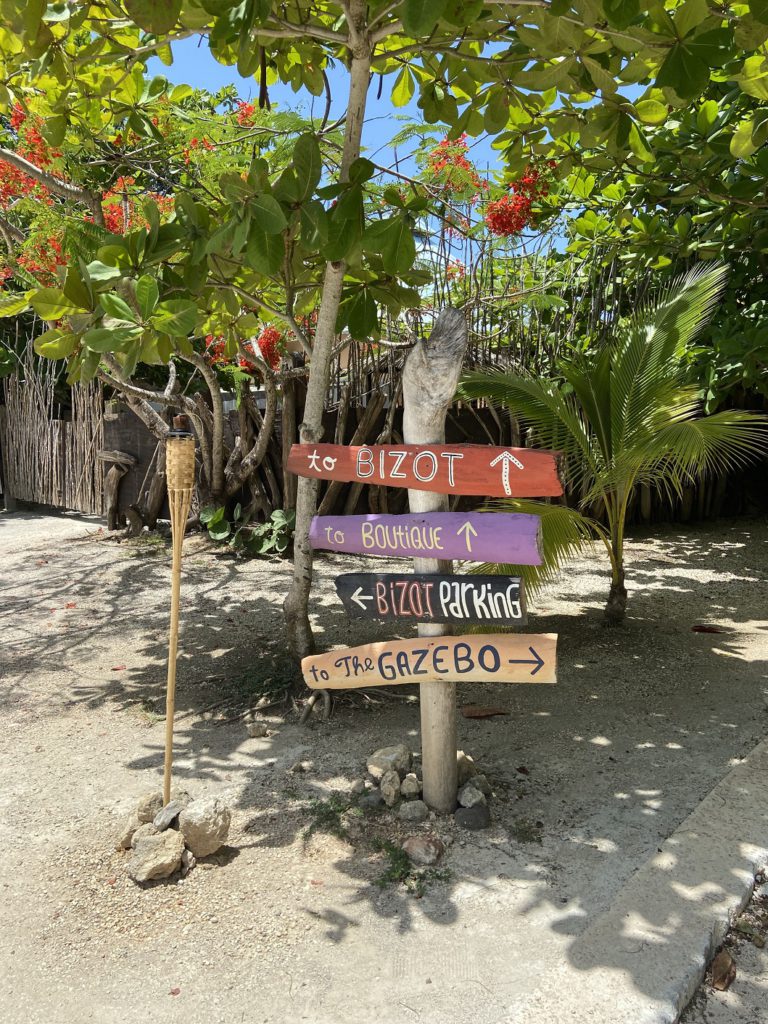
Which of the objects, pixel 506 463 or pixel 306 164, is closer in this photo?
pixel 506 463


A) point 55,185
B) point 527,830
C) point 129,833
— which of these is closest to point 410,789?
point 527,830

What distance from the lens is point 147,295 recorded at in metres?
2.74

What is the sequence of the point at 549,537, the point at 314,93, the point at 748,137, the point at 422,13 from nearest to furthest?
the point at 422,13 < the point at 748,137 < the point at 314,93 < the point at 549,537

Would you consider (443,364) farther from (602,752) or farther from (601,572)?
(601,572)

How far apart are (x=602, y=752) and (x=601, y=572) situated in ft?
12.9

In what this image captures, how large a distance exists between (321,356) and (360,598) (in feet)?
5.00

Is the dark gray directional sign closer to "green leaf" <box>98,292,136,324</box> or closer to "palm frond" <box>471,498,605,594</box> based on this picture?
"green leaf" <box>98,292,136,324</box>

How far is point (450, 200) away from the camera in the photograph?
245 inches

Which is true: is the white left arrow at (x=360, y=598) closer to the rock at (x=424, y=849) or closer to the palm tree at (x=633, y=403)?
the rock at (x=424, y=849)

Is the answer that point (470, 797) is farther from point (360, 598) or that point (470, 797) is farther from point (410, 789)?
point (360, 598)

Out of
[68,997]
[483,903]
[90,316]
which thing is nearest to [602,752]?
[483,903]

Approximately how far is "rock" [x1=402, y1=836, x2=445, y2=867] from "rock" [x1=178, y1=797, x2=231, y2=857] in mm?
647

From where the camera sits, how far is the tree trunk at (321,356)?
349cm

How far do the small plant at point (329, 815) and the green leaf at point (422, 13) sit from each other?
8.95 ft
